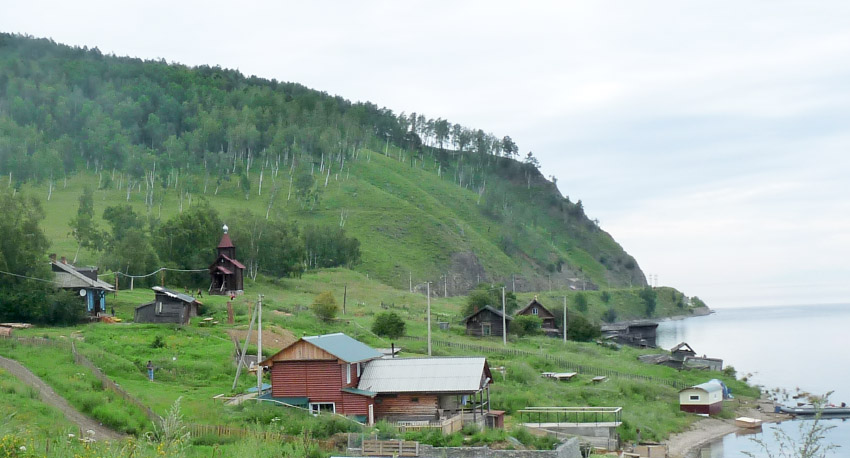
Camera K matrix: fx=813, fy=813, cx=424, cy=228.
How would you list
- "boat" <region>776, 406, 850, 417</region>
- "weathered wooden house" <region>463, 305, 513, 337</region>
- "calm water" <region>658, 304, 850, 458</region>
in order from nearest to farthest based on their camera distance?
"calm water" <region>658, 304, 850, 458</region> → "boat" <region>776, 406, 850, 417</region> → "weathered wooden house" <region>463, 305, 513, 337</region>

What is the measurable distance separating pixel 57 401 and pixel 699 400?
41.4 m

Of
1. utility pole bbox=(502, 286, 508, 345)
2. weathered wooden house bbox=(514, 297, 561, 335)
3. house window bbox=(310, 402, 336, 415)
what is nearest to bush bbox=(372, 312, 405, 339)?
utility pole bbox=(502, 286, 508, 345)

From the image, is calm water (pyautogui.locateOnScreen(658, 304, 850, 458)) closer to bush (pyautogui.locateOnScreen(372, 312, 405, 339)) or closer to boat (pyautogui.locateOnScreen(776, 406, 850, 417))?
boat (pyautogui.locateOnScreen(776, 406, 850, 417))

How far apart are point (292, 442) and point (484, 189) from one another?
557 feet

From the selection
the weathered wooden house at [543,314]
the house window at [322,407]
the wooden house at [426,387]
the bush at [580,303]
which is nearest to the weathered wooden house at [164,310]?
the house window at [322,407]

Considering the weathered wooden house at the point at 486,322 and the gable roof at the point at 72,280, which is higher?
the gable roof at the point at 72,280

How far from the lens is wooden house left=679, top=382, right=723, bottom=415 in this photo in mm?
56281

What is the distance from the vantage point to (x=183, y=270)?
75188 mm

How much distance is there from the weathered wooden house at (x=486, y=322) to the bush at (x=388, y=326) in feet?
46.8

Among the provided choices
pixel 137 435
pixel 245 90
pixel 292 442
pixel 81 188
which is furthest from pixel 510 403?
pixel 245 90

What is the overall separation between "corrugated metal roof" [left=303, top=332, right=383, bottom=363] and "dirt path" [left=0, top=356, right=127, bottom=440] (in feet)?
35.8

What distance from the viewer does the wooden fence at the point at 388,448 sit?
31366mm

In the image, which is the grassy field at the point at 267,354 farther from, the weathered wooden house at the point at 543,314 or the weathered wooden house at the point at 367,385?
the weathered wooden house at the point at 543,314

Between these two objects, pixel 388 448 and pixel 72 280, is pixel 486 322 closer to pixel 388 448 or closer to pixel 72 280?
pixel 72 280
